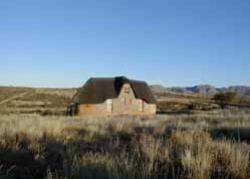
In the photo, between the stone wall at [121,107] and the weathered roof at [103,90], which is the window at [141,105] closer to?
the stone wall at [121,107]

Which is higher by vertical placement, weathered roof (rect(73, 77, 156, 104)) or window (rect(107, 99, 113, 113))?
weathered roof (rect(73, 77, 156, 104))

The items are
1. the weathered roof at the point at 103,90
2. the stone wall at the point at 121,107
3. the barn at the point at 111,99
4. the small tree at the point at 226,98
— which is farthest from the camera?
the small tree at the point at 226,98

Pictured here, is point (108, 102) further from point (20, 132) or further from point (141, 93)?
point (20, 132)

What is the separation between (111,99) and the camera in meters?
64.4

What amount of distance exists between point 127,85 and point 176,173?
5804cm

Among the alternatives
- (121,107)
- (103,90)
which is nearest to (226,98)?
(121,107)

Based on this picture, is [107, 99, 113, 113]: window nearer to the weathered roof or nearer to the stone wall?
the stone wall

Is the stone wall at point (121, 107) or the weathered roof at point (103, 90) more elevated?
the weathered roof at point (103, 90)

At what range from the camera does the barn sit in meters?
63.8

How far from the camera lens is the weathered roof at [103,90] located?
64.3 meters

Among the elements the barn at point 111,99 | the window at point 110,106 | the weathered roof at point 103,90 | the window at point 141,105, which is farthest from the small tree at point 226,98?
the window at point 110,106

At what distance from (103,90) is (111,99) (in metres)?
1.97

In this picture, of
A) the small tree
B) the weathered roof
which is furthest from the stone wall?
the small tree

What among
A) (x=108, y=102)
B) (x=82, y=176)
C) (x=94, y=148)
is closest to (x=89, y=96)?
(x=108, y=102)
